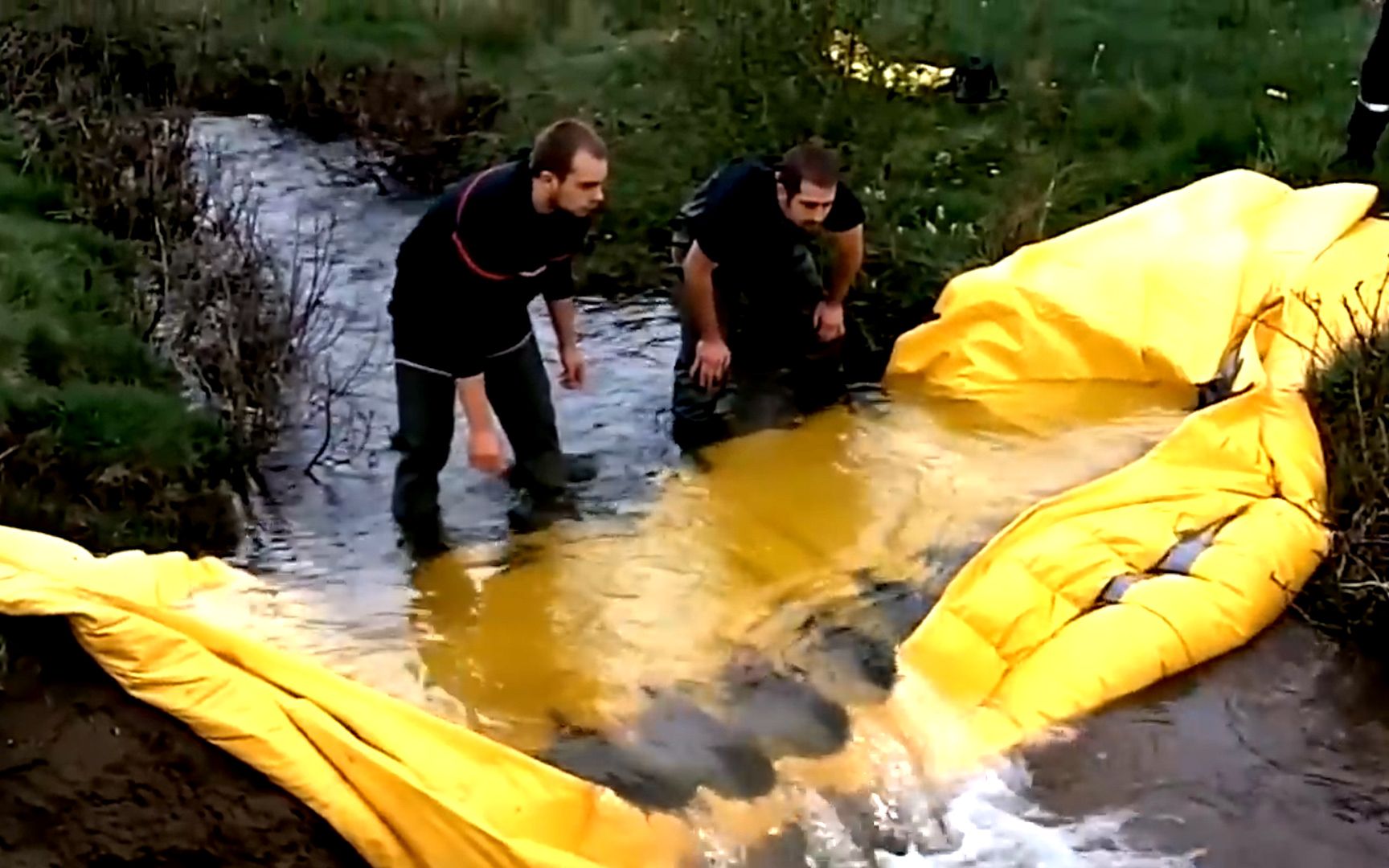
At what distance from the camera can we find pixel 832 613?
5.29 m

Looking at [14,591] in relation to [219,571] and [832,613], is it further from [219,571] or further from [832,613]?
[832,613]

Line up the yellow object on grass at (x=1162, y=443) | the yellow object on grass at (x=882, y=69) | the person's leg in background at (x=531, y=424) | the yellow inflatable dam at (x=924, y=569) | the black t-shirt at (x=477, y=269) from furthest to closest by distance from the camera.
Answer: the yellow object on grass at (x=882, y=69), the person's leg in background at (x=531, y=424), the black t-shirt at (x=477, y=269), the yellow object on grass at (x=1162, y=443), the yellow inflatable dam at (x=924, y=569)

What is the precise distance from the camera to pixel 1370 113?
7.88 m

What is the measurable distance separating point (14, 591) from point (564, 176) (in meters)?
1.90

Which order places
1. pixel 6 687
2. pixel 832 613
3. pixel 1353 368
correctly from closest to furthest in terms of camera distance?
1. pixel 6 687
2. pixel 832 613
3. pixel 1353 368

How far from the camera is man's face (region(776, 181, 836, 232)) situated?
5.95m

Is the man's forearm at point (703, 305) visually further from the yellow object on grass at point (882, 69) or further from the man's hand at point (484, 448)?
the yellow object on grass at point (882, 69)

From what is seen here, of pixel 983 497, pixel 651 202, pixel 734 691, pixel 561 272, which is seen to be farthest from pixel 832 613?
pixel 651 202

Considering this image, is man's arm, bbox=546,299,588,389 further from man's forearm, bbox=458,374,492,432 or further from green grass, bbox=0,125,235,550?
green grass, bbox=0,125,235,550

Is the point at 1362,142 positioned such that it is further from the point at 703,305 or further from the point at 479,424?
the point at 479,424

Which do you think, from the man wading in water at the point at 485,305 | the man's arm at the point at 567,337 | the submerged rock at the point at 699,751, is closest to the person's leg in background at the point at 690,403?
the man wading in water at the point at 485,305

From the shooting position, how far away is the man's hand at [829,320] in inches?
264

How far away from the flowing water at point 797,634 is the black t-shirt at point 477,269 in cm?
10

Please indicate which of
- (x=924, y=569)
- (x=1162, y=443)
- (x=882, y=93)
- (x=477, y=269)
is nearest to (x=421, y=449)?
(x=477, y=269)
